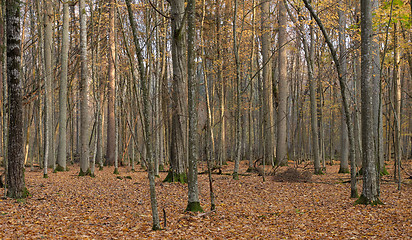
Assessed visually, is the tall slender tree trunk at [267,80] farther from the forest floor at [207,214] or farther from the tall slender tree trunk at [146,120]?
the tall slender tree trunk at [146,120]

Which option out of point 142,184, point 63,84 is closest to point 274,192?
point 142,184

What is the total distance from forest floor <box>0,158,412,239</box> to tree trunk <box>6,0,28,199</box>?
478 millimetres

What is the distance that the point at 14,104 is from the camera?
6.88 meters

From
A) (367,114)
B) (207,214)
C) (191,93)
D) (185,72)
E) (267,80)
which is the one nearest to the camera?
(191,93)

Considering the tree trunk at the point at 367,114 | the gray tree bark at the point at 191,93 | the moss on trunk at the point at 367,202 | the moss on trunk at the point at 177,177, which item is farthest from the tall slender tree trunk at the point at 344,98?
the moss on trunk at the point at 177,177

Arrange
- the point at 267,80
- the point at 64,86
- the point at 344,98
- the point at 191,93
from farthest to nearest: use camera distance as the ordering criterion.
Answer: the point at 267,80 < the point at 64,86 < the point at 344,98 < the point at 191,93

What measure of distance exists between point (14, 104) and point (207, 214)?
16.0 ft

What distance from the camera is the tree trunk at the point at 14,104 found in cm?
683

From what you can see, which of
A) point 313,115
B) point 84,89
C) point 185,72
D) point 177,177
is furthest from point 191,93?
point 313,115

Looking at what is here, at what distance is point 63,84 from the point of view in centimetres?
1249

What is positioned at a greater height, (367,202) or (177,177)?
(177,177)

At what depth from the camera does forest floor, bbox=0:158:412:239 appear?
16.6ft

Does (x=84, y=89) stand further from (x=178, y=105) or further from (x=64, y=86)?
(x=178, y=105)

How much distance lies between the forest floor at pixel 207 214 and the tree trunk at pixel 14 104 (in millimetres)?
478
